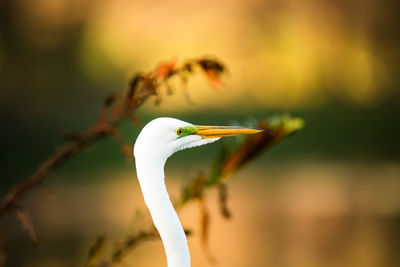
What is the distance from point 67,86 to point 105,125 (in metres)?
8.33

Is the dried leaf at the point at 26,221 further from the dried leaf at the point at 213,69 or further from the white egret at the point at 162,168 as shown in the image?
the dried leaf at the point at 213,69

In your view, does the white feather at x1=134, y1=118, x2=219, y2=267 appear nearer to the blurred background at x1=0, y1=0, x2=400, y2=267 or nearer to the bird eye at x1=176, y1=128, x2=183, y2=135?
the bird eye at x1=176, y1=128, x2=183, y2=135

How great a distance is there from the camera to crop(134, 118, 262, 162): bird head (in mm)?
1177

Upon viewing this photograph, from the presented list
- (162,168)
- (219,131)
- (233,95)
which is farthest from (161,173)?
(233,95)

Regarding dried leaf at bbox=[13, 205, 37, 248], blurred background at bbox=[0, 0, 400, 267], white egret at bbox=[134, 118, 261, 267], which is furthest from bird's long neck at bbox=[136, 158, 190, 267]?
blurred background at bbox=[0, 0, 400, 267]

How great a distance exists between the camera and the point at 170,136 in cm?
122

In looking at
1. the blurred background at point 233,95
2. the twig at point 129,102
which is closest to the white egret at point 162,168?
the twig at point 129,102

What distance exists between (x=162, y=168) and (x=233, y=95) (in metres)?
8.20

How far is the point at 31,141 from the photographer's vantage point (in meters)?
8.24

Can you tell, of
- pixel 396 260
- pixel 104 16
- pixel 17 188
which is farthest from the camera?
pixel 104 16

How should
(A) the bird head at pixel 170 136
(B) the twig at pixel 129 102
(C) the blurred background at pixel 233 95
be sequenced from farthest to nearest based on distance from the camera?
(C) the blurred background at pixel 233 95, (B) the twig at pixel 129 102, (A) the bird head at pixel 170 136

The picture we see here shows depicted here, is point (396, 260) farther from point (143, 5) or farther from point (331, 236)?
point (143, 5)

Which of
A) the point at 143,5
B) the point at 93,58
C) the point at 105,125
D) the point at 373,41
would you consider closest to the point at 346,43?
the point at 373,41

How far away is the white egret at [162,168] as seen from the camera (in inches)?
46.5
